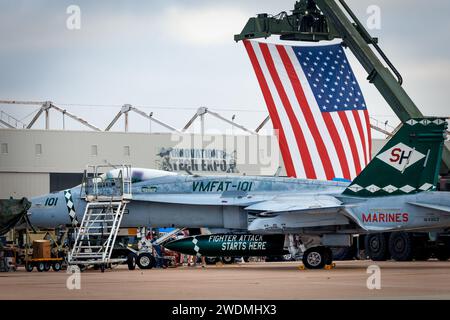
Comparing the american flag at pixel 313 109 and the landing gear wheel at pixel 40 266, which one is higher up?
the american flag at pixel 313 109

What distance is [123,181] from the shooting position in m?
27.5

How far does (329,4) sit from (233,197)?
1165 centimetres

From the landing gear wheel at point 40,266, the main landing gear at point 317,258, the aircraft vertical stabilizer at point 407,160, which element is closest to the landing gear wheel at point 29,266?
the landing gear wheel at point 40,266

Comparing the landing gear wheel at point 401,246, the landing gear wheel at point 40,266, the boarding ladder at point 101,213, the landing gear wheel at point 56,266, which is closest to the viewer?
the boarding ladder at point 101,213

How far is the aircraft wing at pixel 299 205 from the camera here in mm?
25391

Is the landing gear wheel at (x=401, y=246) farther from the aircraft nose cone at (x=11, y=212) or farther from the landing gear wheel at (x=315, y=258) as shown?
the aircraft nose cone at (x=11, y=212)

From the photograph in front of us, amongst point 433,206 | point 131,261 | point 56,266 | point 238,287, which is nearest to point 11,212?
point 56,266

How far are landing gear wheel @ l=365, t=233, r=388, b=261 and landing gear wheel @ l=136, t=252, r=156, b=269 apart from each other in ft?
33.8

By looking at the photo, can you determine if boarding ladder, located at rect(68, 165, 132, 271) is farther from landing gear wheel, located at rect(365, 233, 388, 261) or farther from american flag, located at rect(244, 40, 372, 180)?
landing gear wheel, located at rect(365, 233, 388, 261)

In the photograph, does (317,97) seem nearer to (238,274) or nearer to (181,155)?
(238,274)

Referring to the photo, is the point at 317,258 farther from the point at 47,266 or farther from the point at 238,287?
the point at 238,287

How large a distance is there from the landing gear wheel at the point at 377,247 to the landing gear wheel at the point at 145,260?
10.3 m

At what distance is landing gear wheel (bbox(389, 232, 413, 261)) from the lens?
3331cm
